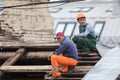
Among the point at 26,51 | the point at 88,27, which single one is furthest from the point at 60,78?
the point at 26,51

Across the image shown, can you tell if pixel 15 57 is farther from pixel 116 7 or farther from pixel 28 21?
pixel 116 7

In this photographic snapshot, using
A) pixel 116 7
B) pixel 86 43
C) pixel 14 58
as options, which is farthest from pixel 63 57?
pixel 116 7

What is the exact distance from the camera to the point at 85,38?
11.8 meters

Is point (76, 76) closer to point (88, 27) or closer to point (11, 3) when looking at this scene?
point (88, 27)

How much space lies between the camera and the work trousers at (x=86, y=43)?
38.7 feet

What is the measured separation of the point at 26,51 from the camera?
13.1 metres

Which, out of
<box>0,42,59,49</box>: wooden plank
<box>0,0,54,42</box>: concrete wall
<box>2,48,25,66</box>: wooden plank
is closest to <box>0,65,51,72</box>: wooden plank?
<box>2,48,25,66</box>: wooden plank

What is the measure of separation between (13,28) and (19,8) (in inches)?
24.9

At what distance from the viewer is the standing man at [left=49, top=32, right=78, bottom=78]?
417 inches

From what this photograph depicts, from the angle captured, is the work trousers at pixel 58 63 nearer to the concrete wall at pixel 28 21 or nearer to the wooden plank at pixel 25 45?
the wooden plank at pixel 25 45

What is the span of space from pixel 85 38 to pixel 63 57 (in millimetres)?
1327

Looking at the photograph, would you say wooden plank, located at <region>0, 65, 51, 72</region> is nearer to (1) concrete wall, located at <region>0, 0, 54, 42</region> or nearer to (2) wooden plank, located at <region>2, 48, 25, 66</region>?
(2) wooden plank, located at <region>2, 48, 25, 66</region>

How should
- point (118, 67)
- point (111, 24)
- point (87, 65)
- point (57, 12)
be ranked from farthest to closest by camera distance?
1. point (57, 12)
2. point (111, 24)
3. point (87, 65)
4. point (118, 67)

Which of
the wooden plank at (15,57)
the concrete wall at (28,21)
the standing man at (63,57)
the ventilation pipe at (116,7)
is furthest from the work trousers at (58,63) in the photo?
the ventilation pipe at (116,7)
